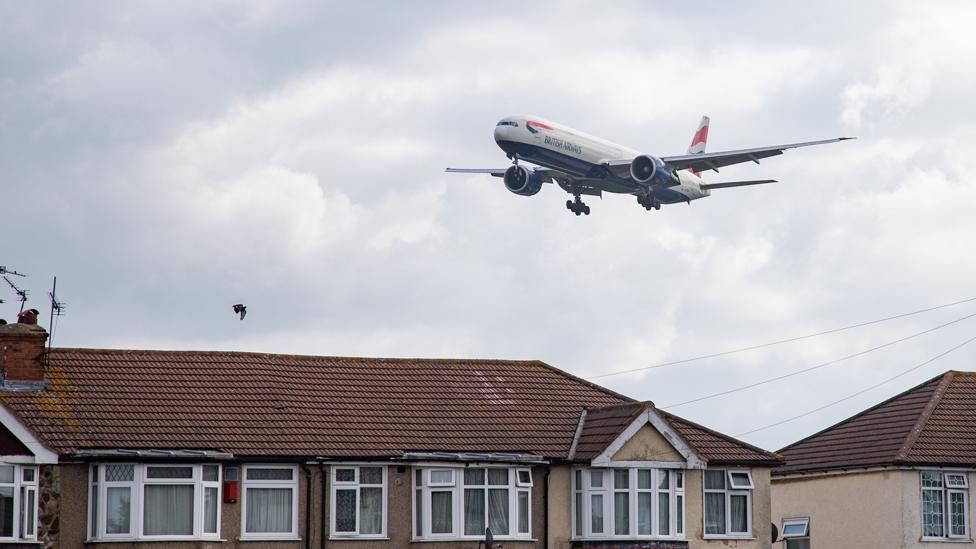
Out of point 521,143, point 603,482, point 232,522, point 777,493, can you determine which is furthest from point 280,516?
point 521,143

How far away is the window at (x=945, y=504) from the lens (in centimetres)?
3566

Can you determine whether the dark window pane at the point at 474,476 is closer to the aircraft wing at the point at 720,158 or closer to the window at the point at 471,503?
the window at the point at 471,503

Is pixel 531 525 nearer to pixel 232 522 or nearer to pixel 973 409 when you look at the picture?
pixel 232 522

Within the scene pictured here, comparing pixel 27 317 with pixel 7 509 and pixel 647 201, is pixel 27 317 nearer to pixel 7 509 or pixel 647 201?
pixel 7 509

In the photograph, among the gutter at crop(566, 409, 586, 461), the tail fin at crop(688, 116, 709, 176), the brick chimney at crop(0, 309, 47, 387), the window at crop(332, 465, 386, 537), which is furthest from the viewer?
the tail fin at crop(688, 116, 709, 176)

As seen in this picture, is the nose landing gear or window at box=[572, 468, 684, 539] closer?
window at box=[572, 468, 684, 539]

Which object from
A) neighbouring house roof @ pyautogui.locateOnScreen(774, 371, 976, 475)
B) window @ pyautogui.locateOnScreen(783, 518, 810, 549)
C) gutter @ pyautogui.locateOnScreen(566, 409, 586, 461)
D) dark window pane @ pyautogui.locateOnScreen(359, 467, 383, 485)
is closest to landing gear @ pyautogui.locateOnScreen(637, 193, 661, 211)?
neighbouring house roof @ pyautogui.locateOnScreen(774, 371, 976, 475)

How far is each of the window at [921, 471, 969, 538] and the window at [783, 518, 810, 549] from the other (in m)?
3.84

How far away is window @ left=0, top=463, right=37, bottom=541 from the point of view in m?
28.5

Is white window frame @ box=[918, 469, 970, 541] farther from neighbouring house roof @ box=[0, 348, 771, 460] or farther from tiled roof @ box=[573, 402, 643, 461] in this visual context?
tiled roof @ box=[573, 402, 643, 461]

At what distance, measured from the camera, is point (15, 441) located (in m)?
29.0

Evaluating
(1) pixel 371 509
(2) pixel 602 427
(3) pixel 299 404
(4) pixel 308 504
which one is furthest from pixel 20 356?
(2) pixel 602 427

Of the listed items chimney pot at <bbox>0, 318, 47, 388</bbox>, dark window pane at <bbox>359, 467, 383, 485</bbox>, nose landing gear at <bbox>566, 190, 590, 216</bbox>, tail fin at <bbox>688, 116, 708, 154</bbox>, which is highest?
tail fin at <bbox>688, 116, 708, 154</bbox>

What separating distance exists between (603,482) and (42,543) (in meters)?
10.7
